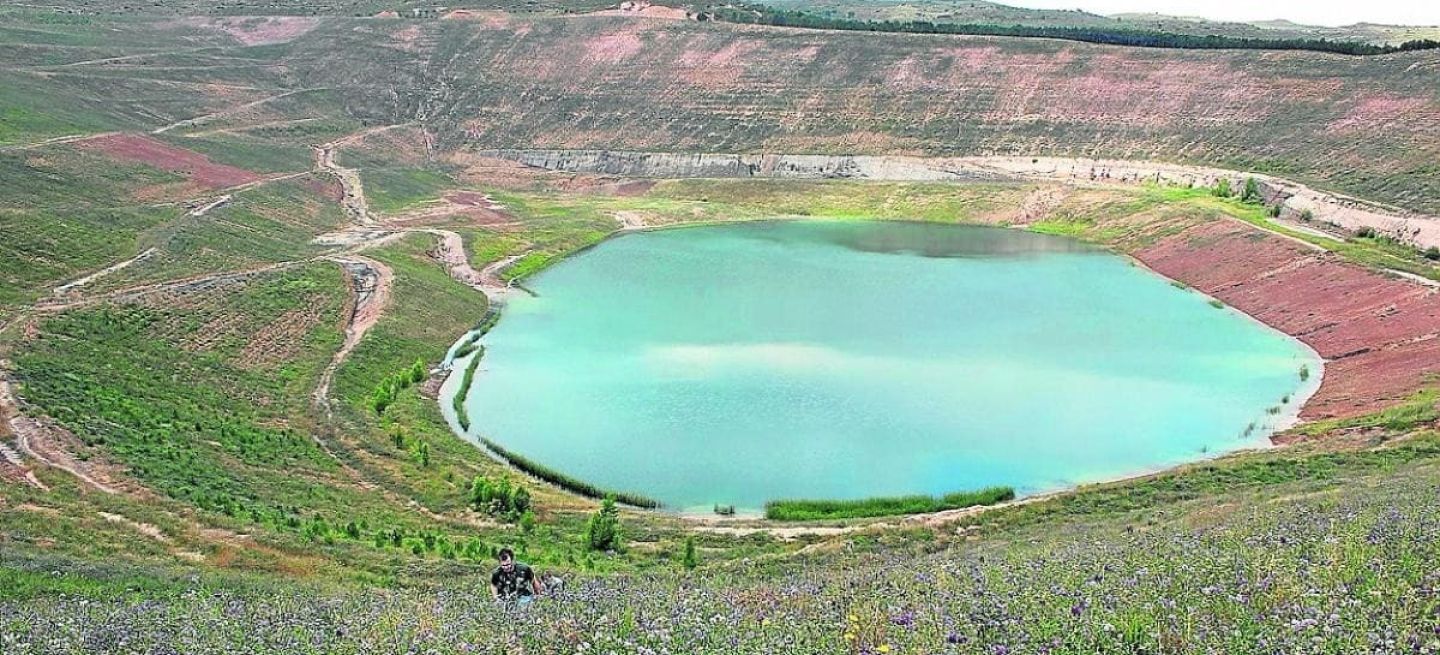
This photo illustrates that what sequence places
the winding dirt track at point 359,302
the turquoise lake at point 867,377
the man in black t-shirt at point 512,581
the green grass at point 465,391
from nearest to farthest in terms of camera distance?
the man in black t-shirt at point 512,581
the turquoise lake at point 867,377
the green grass at point 465,391
the winding dirt track at point 359,302

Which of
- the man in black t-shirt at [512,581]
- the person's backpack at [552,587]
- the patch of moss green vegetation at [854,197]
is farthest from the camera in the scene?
the patch of moss green vegetation at [854,197]

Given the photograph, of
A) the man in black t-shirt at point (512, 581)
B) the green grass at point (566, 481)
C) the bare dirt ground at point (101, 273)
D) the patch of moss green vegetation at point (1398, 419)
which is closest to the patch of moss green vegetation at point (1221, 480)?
the patch of moss green vegetation at point (1398, 419)

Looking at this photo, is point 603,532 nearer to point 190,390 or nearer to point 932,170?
point 190,390

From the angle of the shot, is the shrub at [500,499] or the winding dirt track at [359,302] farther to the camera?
the winding dirt track at [359,302]

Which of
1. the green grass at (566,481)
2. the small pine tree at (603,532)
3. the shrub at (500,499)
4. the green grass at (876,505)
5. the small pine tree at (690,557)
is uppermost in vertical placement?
the small pine tree at (690,557)

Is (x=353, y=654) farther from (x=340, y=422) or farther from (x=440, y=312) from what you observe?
(x=440, y=312)

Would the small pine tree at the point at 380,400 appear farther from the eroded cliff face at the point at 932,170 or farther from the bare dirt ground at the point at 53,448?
the eroded cliff face at the point at 932,170

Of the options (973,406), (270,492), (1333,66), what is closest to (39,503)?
(270,492)
